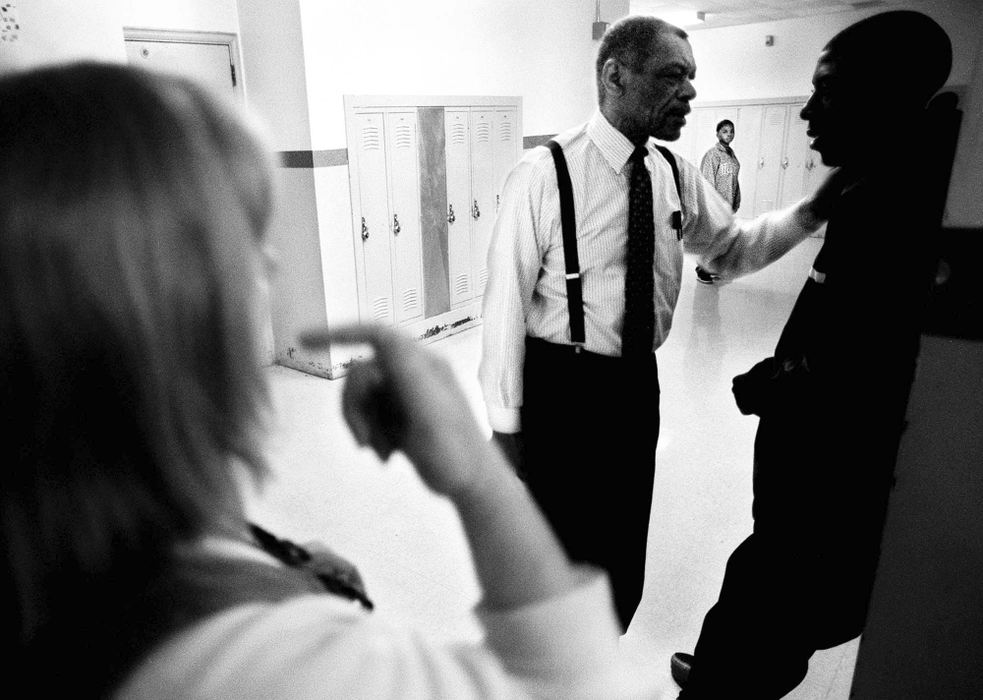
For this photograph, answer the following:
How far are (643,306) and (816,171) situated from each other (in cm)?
Answer: 935

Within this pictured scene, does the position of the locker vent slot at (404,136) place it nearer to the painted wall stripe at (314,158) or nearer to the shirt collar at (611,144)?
the painted wall stripe at (314,158)

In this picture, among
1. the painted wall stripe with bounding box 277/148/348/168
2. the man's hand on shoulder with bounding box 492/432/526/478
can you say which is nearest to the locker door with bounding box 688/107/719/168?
the painted wall stripe with bounding box 277/148/348/168

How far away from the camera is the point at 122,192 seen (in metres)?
0.40

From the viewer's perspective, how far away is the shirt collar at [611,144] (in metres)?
1.71

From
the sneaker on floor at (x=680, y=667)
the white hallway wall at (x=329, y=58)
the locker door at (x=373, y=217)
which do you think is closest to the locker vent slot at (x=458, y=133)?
the white hallway wall at (x=329, y=58)

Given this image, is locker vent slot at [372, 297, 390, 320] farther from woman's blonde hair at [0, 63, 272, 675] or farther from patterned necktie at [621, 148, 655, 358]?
woman's blonde hair at [0, 63, 272, 675]

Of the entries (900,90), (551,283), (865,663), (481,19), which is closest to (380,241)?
(481,19)

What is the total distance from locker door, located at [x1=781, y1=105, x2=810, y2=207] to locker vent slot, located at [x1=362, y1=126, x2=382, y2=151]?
723 cm

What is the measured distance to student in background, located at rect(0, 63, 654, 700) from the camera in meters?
0.39

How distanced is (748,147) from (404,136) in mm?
7312

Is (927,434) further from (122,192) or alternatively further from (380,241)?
(380,241)

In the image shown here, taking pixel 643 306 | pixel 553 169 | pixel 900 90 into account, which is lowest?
pixel 643 306

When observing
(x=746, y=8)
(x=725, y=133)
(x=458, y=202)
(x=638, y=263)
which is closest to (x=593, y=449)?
(x=638, y=263)

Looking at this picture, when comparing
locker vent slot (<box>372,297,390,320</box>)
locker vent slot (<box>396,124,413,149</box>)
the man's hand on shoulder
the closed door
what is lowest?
locker vent slot (<box>372,297,390,320</box>)
